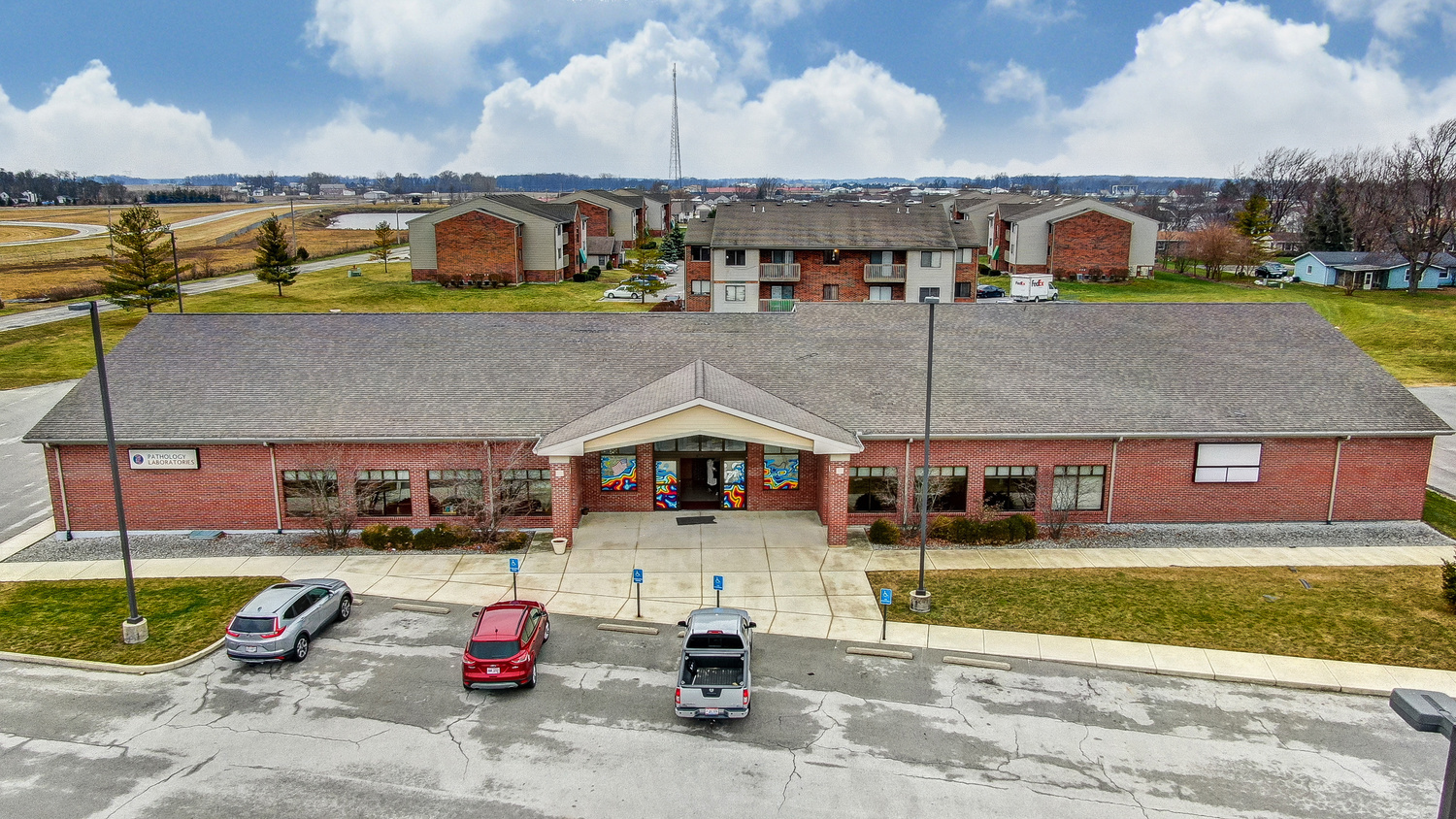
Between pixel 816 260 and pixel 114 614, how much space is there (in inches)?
2186

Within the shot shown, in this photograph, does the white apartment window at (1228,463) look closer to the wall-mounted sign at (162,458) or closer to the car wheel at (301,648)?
the car wheel at (301,648)

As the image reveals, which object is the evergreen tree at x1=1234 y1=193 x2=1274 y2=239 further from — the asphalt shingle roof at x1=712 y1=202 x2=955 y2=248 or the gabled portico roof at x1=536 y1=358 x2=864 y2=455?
the gabled portico roof at x1=536 y1=358 x2=864 y2=455

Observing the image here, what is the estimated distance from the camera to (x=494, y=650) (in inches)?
787

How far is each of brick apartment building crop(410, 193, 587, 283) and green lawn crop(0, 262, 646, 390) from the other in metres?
2.10

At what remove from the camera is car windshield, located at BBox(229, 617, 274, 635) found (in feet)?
68.8

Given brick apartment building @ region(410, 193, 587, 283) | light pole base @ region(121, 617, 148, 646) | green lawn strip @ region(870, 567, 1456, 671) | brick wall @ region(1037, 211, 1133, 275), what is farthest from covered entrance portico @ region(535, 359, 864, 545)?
brick wall @ region(1037, 211, 1133, 275)

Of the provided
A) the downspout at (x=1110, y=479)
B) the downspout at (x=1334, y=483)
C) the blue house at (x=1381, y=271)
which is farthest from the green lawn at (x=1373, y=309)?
the downspout at (x=1110, y=479)

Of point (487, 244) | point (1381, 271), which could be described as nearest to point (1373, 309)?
point (1381, 271)

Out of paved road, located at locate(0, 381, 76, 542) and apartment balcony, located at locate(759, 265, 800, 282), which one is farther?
apartment balcony, located at locate(759, 265, 800, 282)

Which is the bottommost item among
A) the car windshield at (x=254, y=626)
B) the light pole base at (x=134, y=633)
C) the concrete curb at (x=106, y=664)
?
the concrete curb at (x=106, y=664)

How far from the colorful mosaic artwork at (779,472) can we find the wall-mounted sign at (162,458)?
1935 centimetres

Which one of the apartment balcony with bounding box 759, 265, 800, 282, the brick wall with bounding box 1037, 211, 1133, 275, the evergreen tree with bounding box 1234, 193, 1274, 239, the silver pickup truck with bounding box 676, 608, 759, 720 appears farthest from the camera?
the evergreen tree with bounding box 1234, 193, 1274, 239

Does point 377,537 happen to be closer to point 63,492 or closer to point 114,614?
point 114,614

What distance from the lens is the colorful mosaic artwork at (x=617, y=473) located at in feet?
104
